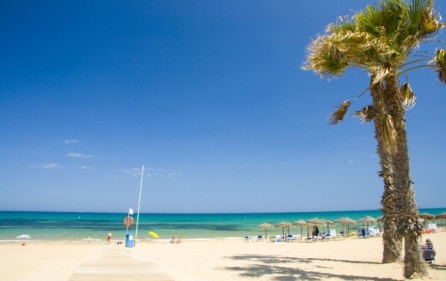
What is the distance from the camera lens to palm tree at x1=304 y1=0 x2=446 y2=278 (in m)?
7.28

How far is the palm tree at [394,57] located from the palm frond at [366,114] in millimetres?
1754

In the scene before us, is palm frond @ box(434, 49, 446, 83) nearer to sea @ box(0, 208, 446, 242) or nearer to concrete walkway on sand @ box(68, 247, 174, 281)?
concrete walkway on sand @ box(68, 247, 174, 281)

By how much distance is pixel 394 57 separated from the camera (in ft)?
25.7

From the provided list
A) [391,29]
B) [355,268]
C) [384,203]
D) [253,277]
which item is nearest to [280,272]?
[253,277]

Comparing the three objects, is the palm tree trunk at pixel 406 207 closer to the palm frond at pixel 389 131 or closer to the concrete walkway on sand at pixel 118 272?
the palm frond at pixel 389 131

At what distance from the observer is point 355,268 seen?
10.2m

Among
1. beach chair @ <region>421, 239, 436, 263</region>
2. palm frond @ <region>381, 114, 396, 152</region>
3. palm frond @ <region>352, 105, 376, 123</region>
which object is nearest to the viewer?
palm frond @ <region>381, 114, 396, 152</region>

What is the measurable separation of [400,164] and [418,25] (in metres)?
3.27

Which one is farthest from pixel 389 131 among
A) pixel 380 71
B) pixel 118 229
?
pixel 118 229

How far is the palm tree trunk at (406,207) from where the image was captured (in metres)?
7.20

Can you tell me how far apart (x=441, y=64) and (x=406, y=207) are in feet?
10.9

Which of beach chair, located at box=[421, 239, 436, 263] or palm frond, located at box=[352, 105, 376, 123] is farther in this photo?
beach chair, located at box=[421, 239, 436, 263]

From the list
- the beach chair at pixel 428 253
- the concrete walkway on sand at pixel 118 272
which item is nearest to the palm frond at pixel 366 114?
the beach chair at pixel 428 253

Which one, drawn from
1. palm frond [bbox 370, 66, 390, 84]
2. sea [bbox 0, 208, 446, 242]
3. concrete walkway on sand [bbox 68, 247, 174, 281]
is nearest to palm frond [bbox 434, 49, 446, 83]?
palm frond [bbox 370, 66, 390, 84]
